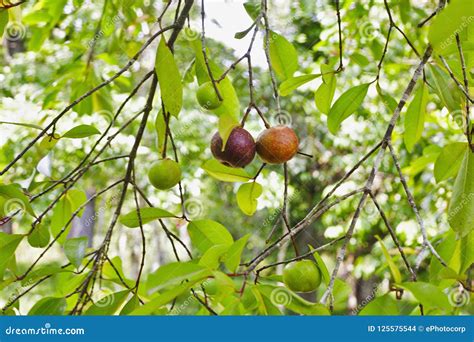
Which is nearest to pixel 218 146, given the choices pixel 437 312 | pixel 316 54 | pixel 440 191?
pixel 437 312

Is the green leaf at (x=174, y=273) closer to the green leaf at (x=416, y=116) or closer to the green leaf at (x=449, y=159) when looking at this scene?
the green leaf at (x=449, y=159)

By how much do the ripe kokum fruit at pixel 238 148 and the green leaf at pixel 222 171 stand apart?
0.05 feet

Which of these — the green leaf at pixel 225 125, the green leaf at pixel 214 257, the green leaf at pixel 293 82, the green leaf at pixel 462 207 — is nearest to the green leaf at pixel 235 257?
the green leaf at pixel 214 257

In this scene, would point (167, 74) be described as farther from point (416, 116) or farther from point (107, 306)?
point (416, 116)

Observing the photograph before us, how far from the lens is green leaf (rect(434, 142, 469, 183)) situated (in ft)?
2.77

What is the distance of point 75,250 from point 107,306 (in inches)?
4.6

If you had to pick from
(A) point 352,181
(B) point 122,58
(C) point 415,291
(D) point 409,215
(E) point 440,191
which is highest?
(B) point 122,58

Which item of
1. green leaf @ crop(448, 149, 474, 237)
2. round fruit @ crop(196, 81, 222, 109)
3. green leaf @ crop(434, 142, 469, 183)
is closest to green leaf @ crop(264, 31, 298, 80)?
round fruit @ crop(196, 81, 222, 109)

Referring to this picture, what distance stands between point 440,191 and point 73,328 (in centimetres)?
190

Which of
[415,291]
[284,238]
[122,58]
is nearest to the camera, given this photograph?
[415,291]

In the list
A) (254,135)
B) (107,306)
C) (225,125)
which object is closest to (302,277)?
(225,125)

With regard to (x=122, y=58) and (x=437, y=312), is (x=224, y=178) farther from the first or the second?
(x=122, y=58)

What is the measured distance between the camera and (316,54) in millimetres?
3438

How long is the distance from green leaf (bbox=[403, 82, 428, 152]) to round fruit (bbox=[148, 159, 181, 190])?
41 centimetres
